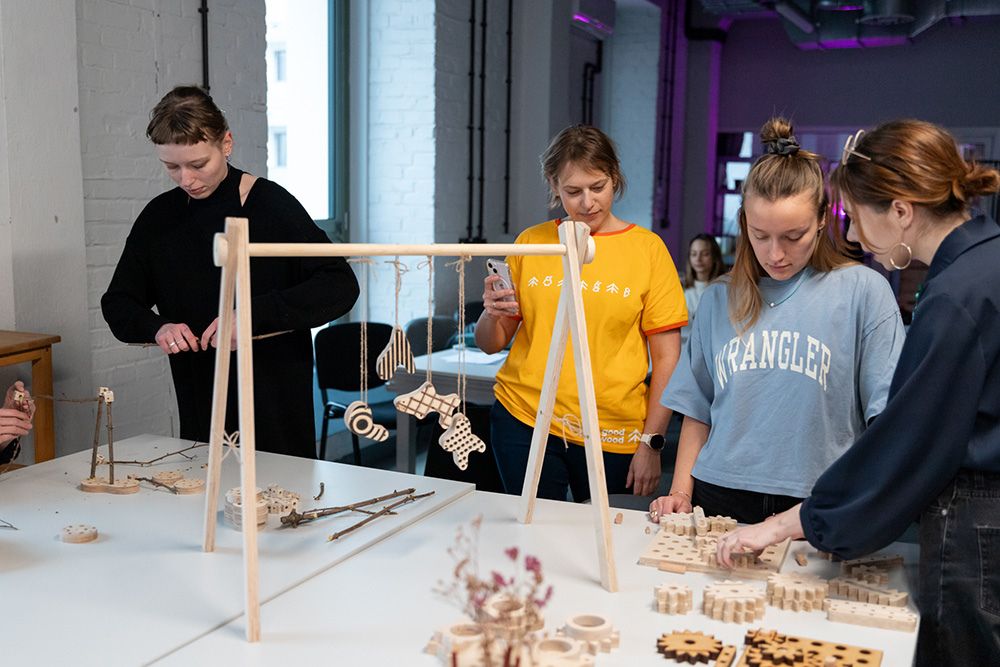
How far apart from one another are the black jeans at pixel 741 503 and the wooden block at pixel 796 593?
316mm

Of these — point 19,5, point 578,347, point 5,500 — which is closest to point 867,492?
point 578,347

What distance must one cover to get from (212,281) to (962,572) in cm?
175

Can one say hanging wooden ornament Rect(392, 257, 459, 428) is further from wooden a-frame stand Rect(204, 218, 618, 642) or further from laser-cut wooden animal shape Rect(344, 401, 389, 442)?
wooden a-frame stand Rect(204, 218, 618, 642)

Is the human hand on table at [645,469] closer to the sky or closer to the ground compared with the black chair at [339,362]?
closer to the sky

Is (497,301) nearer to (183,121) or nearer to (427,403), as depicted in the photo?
(427,403)

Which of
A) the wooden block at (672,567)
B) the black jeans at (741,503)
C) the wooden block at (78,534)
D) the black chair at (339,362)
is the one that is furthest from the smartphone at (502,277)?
the black chair at (339,362)

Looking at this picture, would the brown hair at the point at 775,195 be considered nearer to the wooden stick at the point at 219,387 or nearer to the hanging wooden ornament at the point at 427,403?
the hanging wooden ornament at the point at 427,403

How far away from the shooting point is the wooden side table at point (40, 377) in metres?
2.47

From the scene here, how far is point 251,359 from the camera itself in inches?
48.4

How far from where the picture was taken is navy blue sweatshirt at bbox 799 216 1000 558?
1198mm

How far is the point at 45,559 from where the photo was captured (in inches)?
59.3

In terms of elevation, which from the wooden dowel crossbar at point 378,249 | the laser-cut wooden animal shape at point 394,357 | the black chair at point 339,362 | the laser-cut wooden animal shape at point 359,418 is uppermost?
the wooden dowel crossbar at point 378,249

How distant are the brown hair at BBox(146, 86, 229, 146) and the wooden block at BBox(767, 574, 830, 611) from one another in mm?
1592

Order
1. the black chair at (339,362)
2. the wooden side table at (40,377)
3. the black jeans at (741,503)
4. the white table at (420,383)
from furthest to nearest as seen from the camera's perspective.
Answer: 1. the black chair at (339,362)
2. the white table at (420,383)
3. the wooden side table at (40,377)
4. the black jeans at (741,503)
